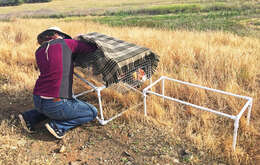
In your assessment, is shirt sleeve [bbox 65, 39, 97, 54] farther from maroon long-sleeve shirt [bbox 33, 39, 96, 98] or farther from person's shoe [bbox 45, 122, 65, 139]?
person's shoe [bbox 45, 122, 65, 139]

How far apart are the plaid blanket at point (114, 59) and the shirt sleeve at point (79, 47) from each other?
7 cm

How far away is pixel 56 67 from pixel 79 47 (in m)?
0.41

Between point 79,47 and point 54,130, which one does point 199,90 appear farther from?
point 54,130

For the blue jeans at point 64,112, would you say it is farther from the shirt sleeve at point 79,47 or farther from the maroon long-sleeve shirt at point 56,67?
the shirt sleeve at point 79,47

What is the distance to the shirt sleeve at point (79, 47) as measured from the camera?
284 centimetres

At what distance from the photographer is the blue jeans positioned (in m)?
2.84

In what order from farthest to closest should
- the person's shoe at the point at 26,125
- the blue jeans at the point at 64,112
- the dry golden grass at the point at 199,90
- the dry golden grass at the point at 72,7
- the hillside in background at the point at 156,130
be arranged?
1. the dry golden grass at the point at 72,7
2. the person's shoe at the point at 26,125
3. the blue jeans at the point at 64,112
4. the dry golden grass at the point at 199,90
5. the hillside in background at the point at 156,130

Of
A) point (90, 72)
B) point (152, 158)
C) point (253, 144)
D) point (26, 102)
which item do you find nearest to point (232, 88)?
point (253, 144)

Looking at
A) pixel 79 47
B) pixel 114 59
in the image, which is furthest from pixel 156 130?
pixel 79 47

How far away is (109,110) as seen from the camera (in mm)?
3564

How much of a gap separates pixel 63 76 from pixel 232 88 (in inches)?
110

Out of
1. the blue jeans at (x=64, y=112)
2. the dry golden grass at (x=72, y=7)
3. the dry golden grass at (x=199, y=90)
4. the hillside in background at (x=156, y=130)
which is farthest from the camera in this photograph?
the dry golden grass at (x=72, y=7)

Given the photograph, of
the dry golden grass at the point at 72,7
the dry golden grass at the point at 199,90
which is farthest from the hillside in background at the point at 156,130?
the dry golden grass at the point at 72,7

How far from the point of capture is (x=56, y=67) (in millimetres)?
2740
